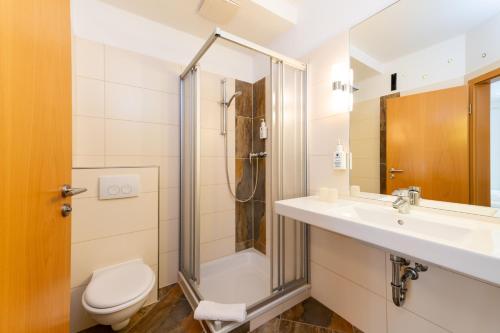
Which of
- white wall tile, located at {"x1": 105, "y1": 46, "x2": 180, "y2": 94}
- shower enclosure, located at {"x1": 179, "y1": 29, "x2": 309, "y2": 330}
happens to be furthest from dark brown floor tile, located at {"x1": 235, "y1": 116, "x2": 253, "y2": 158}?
white wall tile, located at {"x1": 105, "y1": 46, "x2": 180, "y2": 94}

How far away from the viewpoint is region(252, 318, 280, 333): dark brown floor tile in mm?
1305

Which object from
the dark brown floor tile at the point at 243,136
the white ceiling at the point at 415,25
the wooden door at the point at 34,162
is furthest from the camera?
the dark brown floor tile at the point at 243,136

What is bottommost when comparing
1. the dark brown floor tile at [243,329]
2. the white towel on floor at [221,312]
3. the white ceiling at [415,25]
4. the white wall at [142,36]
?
the dark brown floor tile at [243,329]

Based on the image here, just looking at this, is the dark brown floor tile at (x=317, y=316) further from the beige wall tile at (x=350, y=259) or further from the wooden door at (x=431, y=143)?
the wooden door at (x=431, y=143)

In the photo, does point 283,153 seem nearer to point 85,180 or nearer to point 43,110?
point 43,110

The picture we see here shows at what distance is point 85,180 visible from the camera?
1.41 metres

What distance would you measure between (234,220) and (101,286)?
1246 mm

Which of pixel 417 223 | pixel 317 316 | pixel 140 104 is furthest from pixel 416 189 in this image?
pixel 140 104

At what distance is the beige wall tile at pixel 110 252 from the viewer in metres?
1.37

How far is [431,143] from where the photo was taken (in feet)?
3.60

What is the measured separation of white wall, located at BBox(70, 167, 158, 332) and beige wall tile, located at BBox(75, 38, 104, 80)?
0.73 metres

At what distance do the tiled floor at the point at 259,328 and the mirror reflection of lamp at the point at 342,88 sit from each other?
1459 mm

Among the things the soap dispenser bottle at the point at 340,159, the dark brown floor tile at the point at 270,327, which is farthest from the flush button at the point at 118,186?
the soap dispenser bottle at the point at 340,159

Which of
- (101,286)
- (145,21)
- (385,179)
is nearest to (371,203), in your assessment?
(385,179)
